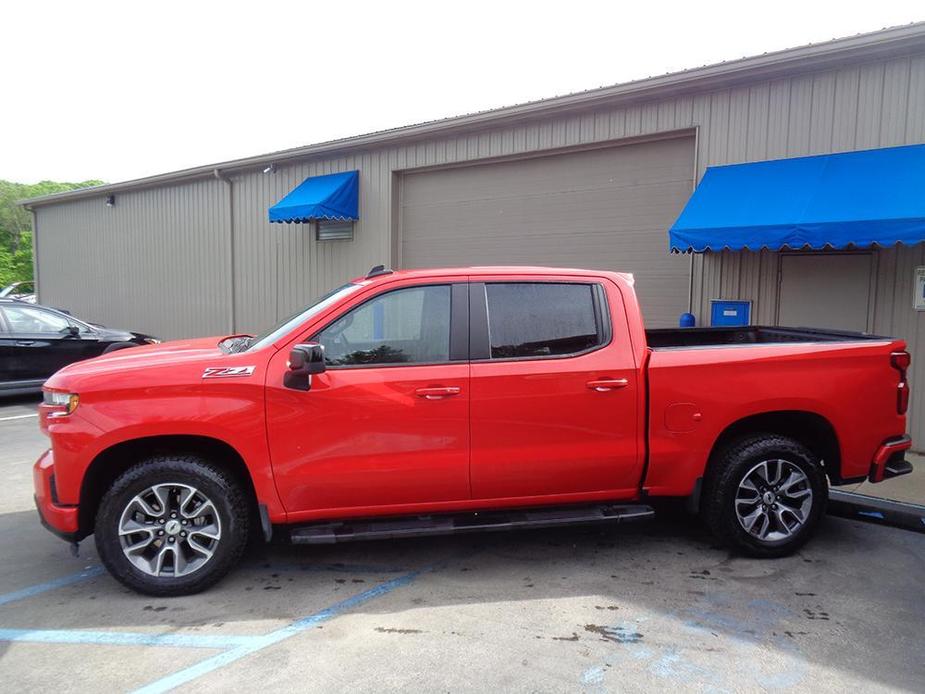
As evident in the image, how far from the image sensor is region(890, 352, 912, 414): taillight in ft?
15.0

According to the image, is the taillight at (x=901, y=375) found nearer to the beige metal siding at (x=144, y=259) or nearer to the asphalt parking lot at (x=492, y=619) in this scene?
the asphalt parking lot at (x=492, y=619)

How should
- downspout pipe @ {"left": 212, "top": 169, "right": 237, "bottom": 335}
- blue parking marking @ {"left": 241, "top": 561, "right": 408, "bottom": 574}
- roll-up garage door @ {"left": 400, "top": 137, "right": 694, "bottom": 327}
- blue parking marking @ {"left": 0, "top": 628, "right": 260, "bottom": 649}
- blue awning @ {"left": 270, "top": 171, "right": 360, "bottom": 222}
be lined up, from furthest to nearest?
downspout pipe @ {"left": 212, "top": 169, "right": 237, "bottom": 335}
blue awning @ {"left": 270, "top": 171, "right": 360, "bottom": 222}
roll-up garage door @ {"left": 400, "top": 137, "right": 694, "bottom": 327}
blue parking marking @ {"left": 241, "top": 561, "right": 408, "bottom": 574}
blue parking marking @ {"left": 0, "top": 628, "right": 260, "bottom": 649}

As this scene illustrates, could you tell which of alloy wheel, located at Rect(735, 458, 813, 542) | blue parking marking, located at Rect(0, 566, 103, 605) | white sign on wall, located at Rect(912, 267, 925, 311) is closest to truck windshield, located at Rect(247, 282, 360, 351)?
blue parking marking, located at Rect(0, 566, 103, 605)

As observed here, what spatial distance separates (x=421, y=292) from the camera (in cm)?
439

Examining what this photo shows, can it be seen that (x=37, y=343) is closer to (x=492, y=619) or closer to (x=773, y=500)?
(x=492, y=619)

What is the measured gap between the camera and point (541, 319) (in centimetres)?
445

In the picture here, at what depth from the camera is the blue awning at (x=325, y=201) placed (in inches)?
473

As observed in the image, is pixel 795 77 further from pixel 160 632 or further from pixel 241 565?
pixel 160 632

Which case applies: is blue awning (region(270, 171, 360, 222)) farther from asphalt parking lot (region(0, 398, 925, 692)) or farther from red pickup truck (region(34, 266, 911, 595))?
asphalt parking lot (region(0, 398, 925, 692))

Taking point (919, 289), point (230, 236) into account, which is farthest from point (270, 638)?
point (230, 236)

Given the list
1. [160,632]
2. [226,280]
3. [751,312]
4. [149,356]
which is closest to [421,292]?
[149,356]

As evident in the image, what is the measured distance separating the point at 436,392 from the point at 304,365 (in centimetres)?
81

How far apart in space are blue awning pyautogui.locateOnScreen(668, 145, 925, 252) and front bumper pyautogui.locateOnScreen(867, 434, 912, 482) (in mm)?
2496

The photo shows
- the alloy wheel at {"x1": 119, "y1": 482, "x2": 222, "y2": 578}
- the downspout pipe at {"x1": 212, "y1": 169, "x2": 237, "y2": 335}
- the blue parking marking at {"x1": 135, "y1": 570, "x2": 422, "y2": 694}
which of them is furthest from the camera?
the downspout pipe at {"x1": 212, "y1": 169, "x2": 237, "y2": 335}
